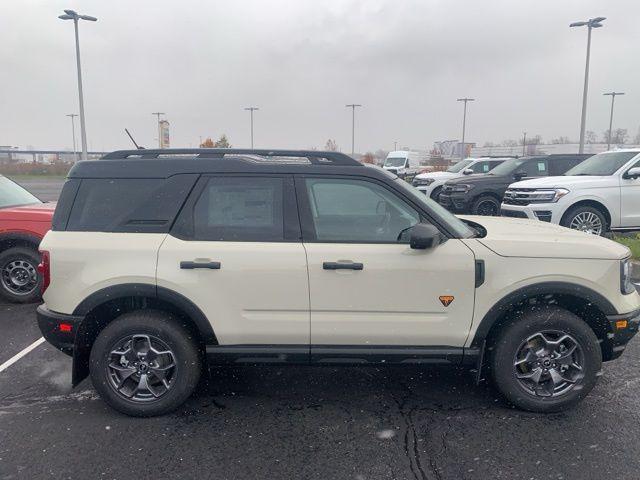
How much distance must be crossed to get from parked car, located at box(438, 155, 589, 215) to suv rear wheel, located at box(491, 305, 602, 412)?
10.1m

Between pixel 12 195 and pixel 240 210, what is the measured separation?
17.0 feet

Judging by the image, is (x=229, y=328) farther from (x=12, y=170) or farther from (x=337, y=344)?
(x=12, y=170)

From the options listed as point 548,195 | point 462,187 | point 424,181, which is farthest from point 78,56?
point 548,195

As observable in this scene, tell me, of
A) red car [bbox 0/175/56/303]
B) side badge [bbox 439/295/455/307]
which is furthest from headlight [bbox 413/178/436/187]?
side badge [bbox 439/295/455/307]

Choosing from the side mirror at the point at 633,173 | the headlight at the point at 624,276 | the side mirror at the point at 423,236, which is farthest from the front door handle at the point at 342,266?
the side mirror at the point at 633,173

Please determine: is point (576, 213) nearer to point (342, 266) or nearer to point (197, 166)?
point (342, 266)

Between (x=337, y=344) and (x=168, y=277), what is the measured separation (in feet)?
3.99

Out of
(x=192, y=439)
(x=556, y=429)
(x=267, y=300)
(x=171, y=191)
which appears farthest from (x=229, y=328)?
(x=556, y=429)

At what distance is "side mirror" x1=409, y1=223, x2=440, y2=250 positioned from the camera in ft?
11.0

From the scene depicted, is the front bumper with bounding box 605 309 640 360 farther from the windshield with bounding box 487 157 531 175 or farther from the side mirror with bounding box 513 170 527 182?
the windshield with bounding box 487 157 531 175

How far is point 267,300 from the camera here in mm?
3523

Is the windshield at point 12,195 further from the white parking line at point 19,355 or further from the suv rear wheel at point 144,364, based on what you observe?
the suv rear wheel at point 144,364

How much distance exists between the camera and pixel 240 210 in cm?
365

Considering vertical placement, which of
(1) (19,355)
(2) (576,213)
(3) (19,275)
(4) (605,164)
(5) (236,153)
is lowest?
(1) (19,355)
